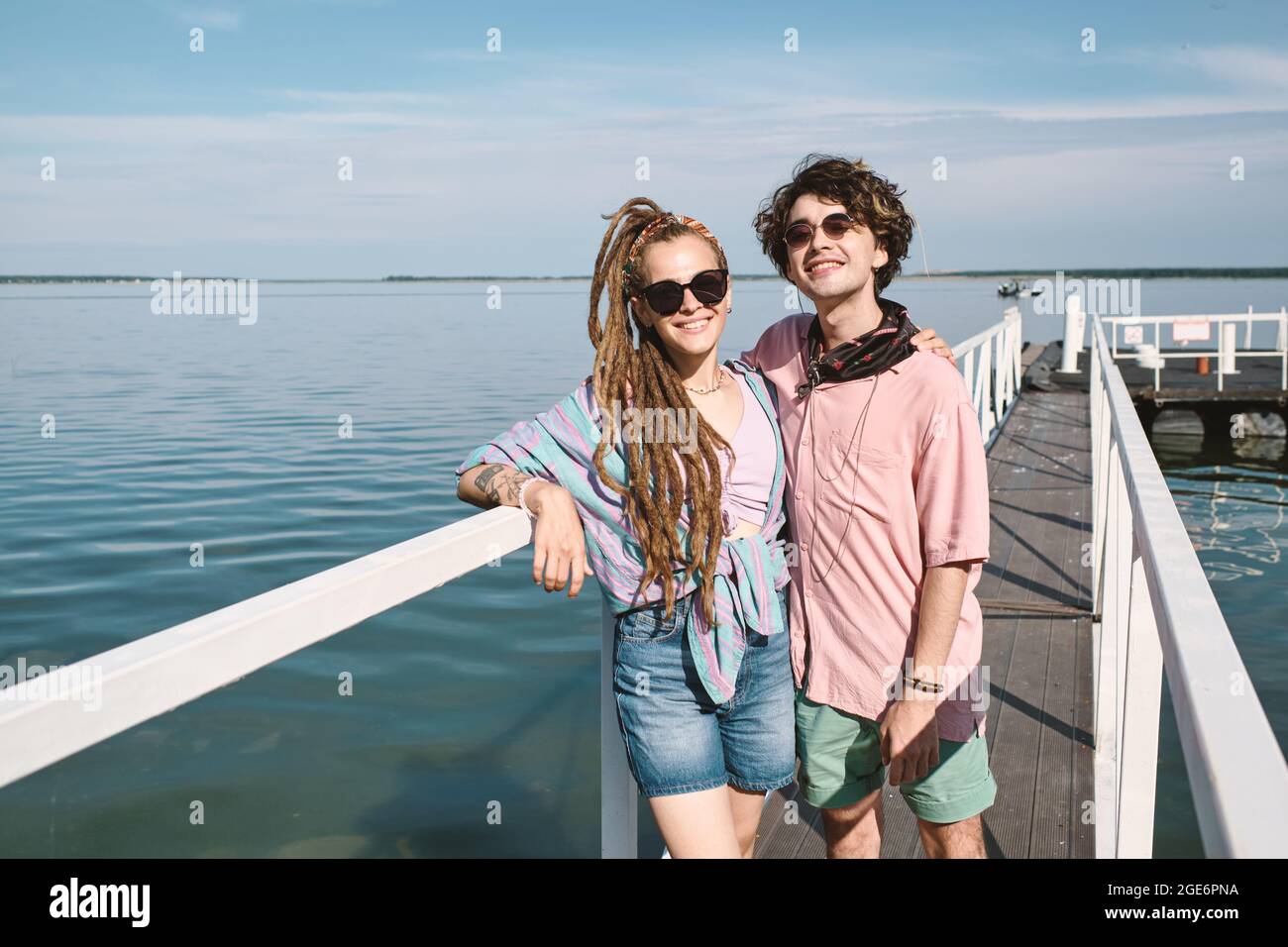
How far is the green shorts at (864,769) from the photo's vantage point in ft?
6.81

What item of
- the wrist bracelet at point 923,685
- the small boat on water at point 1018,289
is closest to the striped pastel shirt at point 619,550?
the wrist bracelet at point 923,685

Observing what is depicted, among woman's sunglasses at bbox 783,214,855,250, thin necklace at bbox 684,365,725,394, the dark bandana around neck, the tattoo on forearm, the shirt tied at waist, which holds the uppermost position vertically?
woman's sunglasses at bbox 783,214,855,250

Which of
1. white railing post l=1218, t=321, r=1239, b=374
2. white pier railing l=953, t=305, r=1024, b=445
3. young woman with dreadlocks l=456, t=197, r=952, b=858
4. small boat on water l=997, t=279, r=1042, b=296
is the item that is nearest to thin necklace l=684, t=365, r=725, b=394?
young woman with dreadlocks l=456, t=197, r=952, b=858

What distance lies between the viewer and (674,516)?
1.84 meters

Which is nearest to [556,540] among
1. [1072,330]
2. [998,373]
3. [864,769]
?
[864,769]

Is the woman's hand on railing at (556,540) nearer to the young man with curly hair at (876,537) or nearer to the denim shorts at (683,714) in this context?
the denim shorts at (683,714)

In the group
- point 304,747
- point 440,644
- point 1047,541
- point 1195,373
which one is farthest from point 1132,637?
point 1195,373

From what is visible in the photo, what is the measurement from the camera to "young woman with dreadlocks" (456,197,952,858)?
1.86 m

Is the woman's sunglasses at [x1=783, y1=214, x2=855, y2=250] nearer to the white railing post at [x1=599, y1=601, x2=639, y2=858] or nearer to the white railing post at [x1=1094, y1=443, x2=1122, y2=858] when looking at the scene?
the white railing post at [x1=599, y1=601, x2=639, y2=858]

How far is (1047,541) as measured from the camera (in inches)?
246

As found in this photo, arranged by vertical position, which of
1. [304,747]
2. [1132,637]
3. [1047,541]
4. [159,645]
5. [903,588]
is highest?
[159,645]

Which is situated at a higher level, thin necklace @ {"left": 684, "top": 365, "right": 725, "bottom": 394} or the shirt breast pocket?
thin necklace @ {"left": 684, "top": 365, "right": 725, "bottom": 394}
